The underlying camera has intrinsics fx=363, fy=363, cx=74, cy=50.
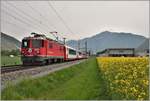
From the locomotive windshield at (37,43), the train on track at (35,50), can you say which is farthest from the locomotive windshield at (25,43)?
the locomotive windshield at (37,43)

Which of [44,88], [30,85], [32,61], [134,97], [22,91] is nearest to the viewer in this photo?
[134,97]

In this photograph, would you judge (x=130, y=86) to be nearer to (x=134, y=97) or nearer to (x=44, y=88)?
(x=134, y=97)

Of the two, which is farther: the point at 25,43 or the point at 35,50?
the point at 25,43

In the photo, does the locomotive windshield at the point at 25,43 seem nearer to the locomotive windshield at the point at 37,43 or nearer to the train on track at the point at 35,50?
the train on track at the point at 35,50

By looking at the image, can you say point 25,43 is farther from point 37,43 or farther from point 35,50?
point 35,50

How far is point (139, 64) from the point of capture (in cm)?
1233

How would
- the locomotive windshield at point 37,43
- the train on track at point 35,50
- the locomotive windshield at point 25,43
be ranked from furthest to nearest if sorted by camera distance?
the locomotive windshield at point 25,43, the locomotive windshield at point 37,43, the train on track at point 35,50

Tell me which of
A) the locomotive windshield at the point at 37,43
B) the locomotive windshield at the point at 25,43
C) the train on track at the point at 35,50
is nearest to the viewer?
the train on track at the point at 35,50

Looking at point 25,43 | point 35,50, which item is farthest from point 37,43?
point 25,43

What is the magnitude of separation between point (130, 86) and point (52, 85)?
10.5 meters

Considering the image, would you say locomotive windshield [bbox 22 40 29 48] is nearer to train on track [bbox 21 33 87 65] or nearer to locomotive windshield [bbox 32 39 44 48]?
train on track [bbox 21 33 87 65]

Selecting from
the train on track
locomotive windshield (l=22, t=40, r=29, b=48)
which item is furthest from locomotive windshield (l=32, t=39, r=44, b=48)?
locomotive windshield (l=22, t=40, r=29, b=48)

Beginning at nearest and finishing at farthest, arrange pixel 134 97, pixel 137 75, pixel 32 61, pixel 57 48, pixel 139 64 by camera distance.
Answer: pixel 134 97, pixel 137 75, pixel 139 64, pixel 32 61, pixel 57 48

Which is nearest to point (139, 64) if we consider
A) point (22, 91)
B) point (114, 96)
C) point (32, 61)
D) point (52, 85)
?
point (114, 96)
